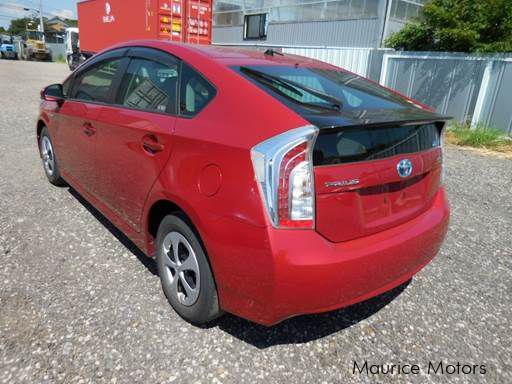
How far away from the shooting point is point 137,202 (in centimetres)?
264

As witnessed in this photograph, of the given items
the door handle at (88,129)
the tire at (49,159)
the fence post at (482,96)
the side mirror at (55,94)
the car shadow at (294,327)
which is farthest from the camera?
the fence post at (482,96)

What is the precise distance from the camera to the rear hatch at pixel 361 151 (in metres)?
1.87

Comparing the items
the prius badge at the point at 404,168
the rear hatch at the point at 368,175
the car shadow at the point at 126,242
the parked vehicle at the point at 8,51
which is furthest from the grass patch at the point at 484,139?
the parked vehicle at the point at 8,51

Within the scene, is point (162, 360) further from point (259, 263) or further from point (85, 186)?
point (85, 186)

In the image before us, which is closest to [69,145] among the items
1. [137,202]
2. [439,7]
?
[137,202]

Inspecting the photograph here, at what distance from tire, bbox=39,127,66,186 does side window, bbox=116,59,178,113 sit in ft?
Result: 6.06

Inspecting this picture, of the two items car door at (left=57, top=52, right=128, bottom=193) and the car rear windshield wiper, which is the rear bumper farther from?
car door at (left=57, top=52, right=128, bottom=193)

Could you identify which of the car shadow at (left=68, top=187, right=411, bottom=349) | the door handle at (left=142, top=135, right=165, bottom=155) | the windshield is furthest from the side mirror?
the car shadow at (left=68, top=187, right=411, bottom=349)

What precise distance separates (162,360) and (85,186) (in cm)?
195

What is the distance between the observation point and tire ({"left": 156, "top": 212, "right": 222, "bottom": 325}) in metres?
2.17

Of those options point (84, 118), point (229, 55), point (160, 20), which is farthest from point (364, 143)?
point (160, 20)

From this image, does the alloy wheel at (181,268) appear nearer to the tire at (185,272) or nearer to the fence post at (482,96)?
the tire at (185,272)

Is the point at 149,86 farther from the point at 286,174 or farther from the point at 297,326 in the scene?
the point at 297,326

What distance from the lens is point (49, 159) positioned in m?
4.57
